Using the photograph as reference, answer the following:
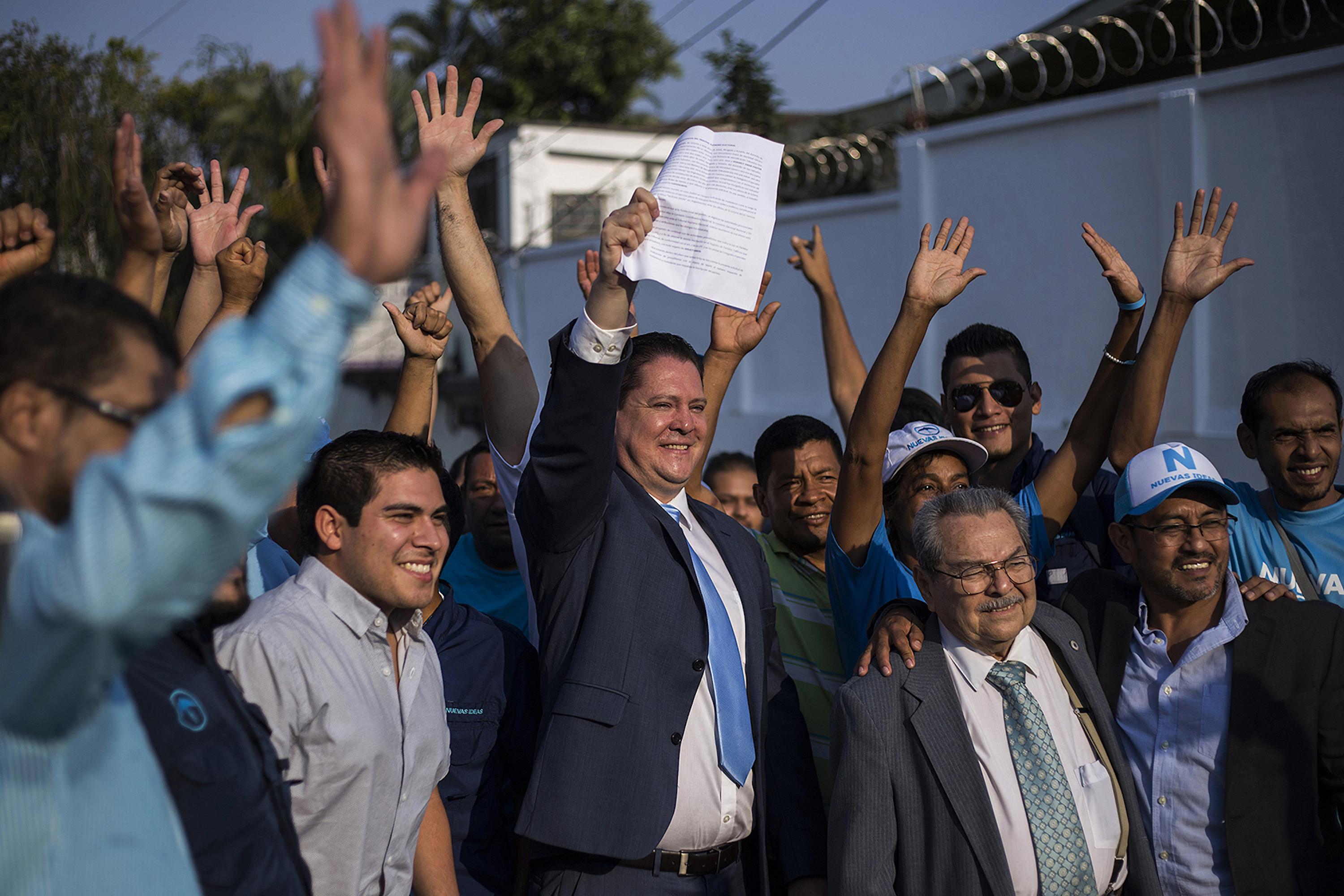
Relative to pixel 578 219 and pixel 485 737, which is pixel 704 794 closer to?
pixel 485 737

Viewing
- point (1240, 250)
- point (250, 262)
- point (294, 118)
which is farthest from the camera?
point (294, 118)

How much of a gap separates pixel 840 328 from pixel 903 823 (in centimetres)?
270

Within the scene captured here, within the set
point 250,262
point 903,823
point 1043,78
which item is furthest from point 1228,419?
point 250,262

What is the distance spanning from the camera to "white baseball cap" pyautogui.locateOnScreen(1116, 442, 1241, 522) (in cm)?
313

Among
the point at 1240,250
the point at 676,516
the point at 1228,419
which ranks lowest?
the point at 676,516

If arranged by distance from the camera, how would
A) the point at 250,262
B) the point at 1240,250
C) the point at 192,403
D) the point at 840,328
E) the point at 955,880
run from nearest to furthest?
the point at 192,403
the point at 955,880
the point at 250,262
the point at 840,328
the point at 1240,250

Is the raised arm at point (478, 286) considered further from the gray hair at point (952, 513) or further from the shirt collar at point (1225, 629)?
the shirt collar at point (1225, 629)

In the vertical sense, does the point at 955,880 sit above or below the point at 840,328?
below

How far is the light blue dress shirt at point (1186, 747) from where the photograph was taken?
2.86 m

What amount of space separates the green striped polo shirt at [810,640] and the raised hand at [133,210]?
1949 millimetres

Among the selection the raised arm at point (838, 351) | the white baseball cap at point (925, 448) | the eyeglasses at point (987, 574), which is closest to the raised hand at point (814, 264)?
the raised arm at point (838, 351)

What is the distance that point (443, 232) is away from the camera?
312cm

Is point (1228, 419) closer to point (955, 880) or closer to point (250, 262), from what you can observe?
point (955, 880)

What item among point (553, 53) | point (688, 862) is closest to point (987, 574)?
point (688, 862)
